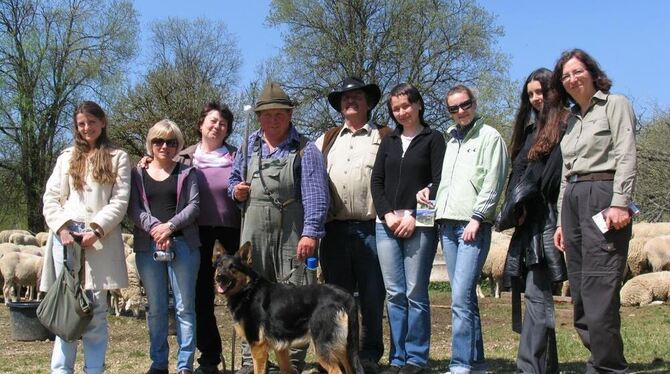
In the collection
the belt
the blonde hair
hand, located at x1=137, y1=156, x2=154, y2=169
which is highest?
the blonde hair

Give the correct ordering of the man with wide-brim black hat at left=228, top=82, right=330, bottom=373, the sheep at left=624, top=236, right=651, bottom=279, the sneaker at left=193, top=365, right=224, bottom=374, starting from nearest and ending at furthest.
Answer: the man with wide-brim black hat at left=228, top=82, right=330, bottom=373, the sneaker at left=193, top=365, right=224, bottom=374, the sheep at left=624, top=236, right=651, bottom=279

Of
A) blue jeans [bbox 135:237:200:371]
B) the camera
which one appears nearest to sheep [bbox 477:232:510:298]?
blue jeans [bbox 135:237:200:371]

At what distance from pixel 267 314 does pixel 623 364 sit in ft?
8.50

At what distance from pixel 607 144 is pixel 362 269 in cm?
251

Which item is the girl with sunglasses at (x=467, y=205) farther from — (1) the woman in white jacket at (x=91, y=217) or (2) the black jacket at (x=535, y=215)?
(1) the woman in white jacket at (x=91, y=217)

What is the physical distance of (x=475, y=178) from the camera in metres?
5.84

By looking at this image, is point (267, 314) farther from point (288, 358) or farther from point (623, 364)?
point (623, 364)

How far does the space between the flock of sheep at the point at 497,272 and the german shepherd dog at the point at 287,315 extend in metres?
7.98

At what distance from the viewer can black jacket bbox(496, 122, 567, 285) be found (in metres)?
5.54

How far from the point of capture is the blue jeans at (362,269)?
6.65m

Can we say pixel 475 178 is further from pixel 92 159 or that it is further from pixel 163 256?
pixel 92 159

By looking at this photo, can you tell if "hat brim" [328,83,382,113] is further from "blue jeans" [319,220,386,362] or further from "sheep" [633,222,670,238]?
"sheep" [633,222,670,238]

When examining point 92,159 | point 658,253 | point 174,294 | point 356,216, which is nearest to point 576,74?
point 356,216

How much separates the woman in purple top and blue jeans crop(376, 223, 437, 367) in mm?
1393
